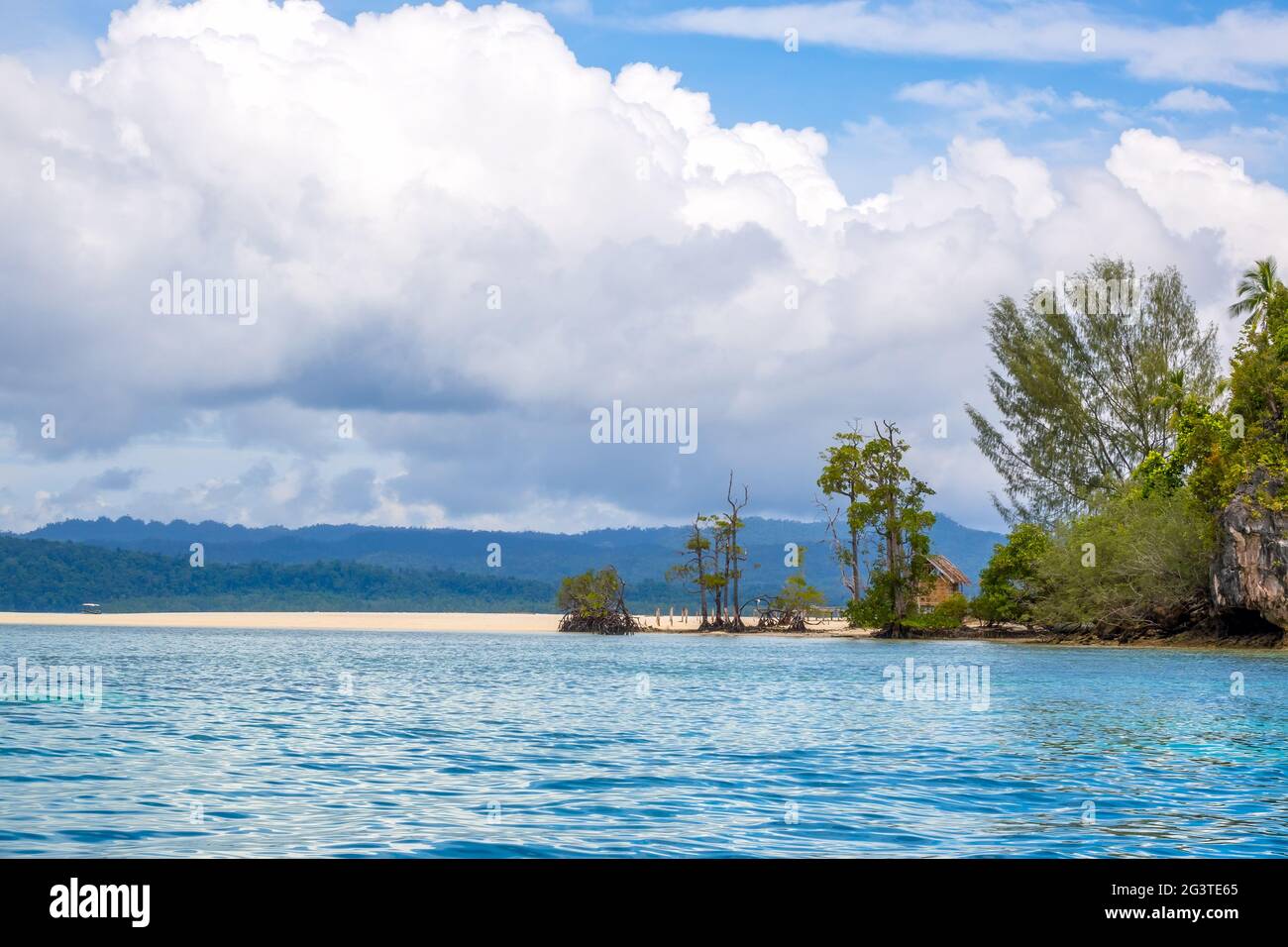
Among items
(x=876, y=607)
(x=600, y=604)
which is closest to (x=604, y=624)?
(x=600, y=604)

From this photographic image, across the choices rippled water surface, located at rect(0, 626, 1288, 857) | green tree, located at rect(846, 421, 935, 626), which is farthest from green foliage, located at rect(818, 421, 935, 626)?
rippled water surface, located at rect(0, 626, 1288, 857)

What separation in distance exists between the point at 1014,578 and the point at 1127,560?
10.1 m

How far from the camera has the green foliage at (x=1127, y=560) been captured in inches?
2191

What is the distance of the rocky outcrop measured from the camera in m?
48.7

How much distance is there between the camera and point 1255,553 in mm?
49062

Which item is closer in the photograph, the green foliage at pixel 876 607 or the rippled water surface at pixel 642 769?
the rippled water surface at pixel 642 769

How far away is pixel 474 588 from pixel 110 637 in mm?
130148

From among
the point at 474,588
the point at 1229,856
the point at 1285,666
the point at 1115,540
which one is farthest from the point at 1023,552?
the point at 474,588

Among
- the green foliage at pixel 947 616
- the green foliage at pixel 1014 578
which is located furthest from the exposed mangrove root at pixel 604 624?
the green foliage at pixel 1014 578

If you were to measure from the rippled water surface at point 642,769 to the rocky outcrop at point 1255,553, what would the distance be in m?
14.5

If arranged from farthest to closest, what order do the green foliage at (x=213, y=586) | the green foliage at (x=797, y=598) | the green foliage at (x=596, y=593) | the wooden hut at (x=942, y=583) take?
the green foliage at (x=213, y=586) < the green foliage at (x=596, y=593) < the green foliage at (x=797, y=598) < the wooden hut at (x=942, y=583)

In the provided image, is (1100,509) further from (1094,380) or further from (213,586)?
(213,586)

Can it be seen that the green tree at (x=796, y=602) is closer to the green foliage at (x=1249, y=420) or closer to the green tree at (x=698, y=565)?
the green tree at (x=698, y=565)
